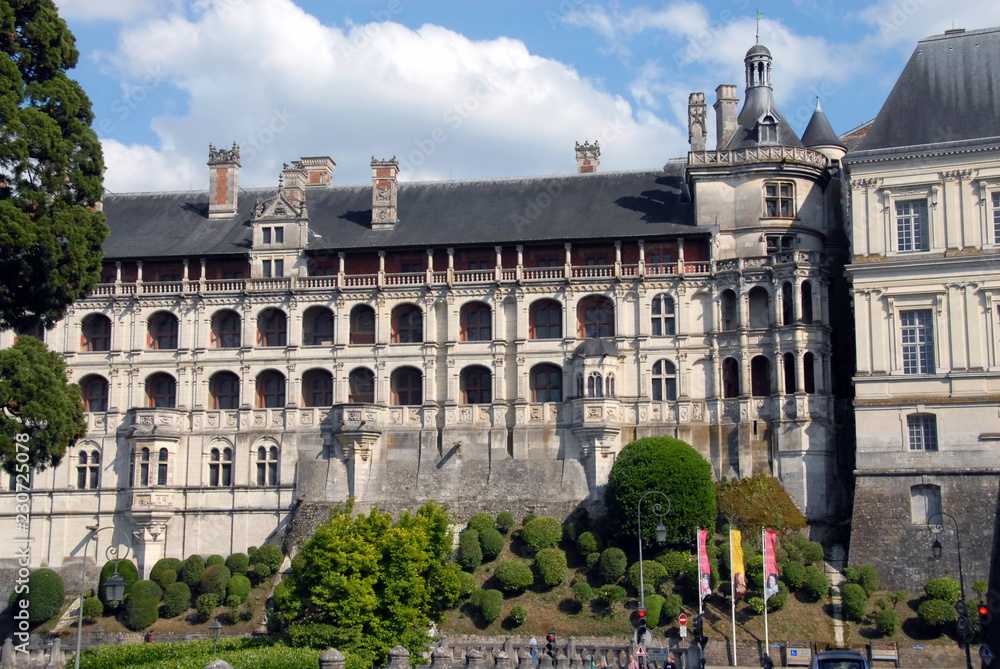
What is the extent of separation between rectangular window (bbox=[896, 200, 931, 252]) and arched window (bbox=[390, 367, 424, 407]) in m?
25.1

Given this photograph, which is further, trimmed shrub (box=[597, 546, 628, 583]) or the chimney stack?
the chimney stack

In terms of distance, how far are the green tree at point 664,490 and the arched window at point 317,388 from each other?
687 inches

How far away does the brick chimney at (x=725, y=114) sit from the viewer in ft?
229

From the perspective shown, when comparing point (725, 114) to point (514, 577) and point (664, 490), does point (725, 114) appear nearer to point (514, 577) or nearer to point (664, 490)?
point (664, 490)

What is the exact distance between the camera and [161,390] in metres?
71.1

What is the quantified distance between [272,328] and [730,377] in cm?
2448

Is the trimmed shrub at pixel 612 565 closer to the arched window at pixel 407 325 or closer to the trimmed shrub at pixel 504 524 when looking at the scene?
the trimmed shrub at pixel 504 524

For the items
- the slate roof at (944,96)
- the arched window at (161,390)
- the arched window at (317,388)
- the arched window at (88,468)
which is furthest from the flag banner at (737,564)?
the arched window at (88,468)

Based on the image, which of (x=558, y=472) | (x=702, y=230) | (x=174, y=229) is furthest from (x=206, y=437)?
(x=702, y=230)

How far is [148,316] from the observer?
70.7m

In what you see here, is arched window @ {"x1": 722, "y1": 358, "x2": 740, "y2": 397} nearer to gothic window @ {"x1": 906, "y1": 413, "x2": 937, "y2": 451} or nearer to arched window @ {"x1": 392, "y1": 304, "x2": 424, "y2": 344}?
gothic window @ {"x1": 906, "y1": 413, "x2": 937, "y2": 451}

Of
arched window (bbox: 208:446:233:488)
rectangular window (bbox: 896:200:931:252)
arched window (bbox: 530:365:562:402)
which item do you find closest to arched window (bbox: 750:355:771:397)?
rectangular window (bbox: 896:200:931:252)

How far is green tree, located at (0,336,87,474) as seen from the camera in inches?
1468

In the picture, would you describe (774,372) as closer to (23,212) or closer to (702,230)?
(702,230)
